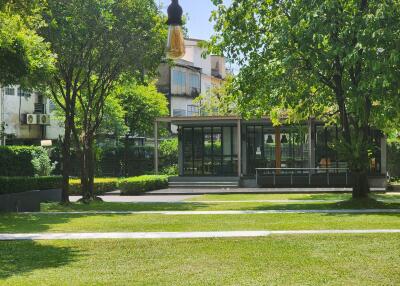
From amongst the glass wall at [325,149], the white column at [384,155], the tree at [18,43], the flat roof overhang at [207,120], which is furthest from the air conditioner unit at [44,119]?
the tree at [18,43]

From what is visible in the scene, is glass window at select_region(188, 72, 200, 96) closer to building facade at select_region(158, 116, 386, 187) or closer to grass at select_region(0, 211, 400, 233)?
building facade at select_region(158, 116, 386, 187)

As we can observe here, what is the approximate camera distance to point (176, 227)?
1420 centimetres

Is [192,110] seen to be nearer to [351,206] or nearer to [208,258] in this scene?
[351,206]

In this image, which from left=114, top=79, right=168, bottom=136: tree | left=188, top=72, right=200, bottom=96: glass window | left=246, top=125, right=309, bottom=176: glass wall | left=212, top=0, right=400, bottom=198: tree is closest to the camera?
left=212, top=0, right=400, bottom=198: tree

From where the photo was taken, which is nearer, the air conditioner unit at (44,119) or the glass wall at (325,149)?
the glass wall at (325,149)

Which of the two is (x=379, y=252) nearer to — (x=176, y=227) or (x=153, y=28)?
(x=176, y=227)

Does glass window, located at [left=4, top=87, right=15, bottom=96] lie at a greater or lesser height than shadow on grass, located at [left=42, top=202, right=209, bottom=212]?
greater

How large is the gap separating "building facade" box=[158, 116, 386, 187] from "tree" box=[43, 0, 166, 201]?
12311 mm

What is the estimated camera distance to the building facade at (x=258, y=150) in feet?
117

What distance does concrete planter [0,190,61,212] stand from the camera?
19.4m

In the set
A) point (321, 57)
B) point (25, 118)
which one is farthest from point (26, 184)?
point (25, 118)

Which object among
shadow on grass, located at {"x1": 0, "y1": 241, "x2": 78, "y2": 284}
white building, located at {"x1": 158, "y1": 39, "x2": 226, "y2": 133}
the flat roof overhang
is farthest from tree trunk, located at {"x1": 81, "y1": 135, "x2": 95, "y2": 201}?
white building, located at {"x1": 158, "y1": 39, "x2": 226, "y2": 133}

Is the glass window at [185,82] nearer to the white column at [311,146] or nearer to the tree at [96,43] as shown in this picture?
the white column at [311,146]

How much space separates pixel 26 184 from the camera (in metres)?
21.2
